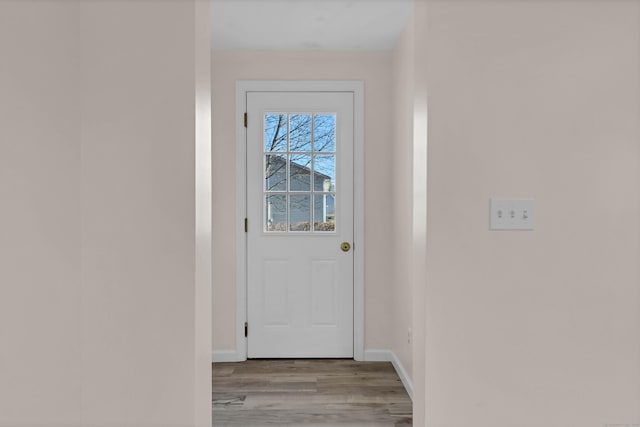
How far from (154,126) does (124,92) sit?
165mm

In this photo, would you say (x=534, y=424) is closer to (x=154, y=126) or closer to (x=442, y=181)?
(x=442, y=181)

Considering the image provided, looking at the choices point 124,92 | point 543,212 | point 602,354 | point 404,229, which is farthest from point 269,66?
point 602,354

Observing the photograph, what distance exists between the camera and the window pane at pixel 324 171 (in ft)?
12.2

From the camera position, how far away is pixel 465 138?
5.60 feet

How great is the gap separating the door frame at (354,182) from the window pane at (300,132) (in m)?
0.21

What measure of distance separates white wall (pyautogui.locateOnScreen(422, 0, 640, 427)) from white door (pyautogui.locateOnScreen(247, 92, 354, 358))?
6.57 feet

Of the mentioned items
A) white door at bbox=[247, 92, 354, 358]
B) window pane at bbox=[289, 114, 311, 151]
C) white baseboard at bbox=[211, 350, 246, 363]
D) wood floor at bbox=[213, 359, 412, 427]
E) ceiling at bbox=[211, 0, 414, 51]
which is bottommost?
wood floor at bbox=[213, 359, 412, 427]

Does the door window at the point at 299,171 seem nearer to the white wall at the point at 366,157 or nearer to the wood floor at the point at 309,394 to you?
the white wall at the point at 366,157

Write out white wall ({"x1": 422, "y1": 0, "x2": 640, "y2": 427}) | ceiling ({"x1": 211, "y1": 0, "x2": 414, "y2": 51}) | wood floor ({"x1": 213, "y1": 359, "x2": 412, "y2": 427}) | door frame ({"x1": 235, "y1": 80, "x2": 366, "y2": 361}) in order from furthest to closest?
door frame ({"x1": 235, "y1": 80, "x2": 366, "y2": 361}) < ceiling ({"x1": 211, "y1": 0, "x2": 414, "y2": 51}) < wood floor ({"x1": 213, "y1": 359, "x2": 412, "y2": 427}) < white wall ({"x1": 422, "y1": 0, "x2": 640, "y2": 427})

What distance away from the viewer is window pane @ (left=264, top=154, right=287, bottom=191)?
146 inches

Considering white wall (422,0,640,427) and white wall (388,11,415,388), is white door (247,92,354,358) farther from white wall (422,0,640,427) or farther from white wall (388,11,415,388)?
white wall (422,0,640,427)

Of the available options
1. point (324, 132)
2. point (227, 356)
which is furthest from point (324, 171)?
point (227, 356)

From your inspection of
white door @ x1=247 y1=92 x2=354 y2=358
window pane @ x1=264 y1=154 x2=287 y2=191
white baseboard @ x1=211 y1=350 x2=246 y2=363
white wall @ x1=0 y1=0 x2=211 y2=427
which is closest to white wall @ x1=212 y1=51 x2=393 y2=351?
white baseboard @ x1=211 y1=350 x2=246 y2=363

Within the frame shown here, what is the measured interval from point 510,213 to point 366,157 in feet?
6.71
